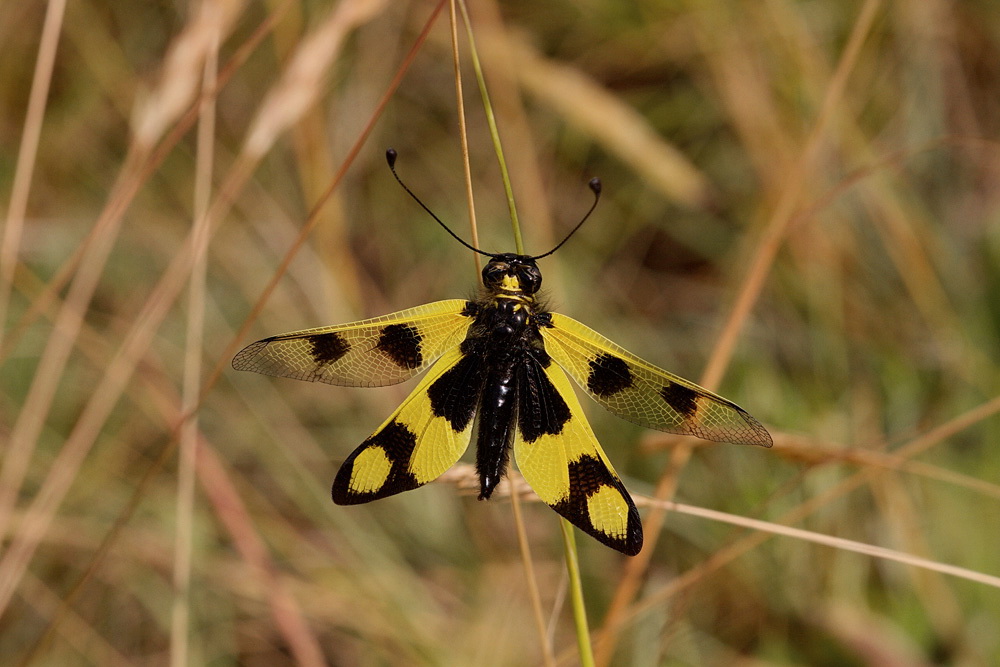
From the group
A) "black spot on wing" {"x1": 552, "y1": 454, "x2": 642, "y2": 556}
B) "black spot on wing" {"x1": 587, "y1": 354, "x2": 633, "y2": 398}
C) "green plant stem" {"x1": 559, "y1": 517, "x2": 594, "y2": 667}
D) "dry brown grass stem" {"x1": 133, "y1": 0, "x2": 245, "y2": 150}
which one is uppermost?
"dry brown grass stem" {"x1": 133, "y1": 0, "x2": 245, "y2": 150}

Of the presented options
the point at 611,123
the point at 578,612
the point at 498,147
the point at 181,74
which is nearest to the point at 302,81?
the point at 181,74

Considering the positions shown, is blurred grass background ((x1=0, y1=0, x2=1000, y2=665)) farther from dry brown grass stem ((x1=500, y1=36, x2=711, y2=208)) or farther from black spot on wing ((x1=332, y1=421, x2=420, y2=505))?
black spot on wing ((x1=332, y1=421, x2=420, y2=505))

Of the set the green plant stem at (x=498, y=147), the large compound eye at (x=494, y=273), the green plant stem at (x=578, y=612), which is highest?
the green plant stem at (x=498, y=147)

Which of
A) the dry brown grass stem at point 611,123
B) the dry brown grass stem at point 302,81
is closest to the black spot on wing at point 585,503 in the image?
the dry brown grass stem at point 302,81

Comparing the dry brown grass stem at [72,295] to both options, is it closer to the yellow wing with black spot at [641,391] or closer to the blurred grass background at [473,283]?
the blurred grass background at [473,283]

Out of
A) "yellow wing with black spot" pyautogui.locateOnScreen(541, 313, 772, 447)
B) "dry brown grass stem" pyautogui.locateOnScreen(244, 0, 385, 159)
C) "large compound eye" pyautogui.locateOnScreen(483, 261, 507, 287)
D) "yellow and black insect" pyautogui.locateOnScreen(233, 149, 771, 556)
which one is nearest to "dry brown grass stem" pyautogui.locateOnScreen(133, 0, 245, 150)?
"dry brown grass stem" pyautogui.locateOnScreen(244, 0, 385, 159)

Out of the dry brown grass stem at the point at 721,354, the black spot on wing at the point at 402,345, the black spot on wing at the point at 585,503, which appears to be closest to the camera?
the black spot on wing at the point at 585,503

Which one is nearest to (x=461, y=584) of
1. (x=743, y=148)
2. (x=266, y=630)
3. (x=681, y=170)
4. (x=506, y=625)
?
(x=506, y=625)
